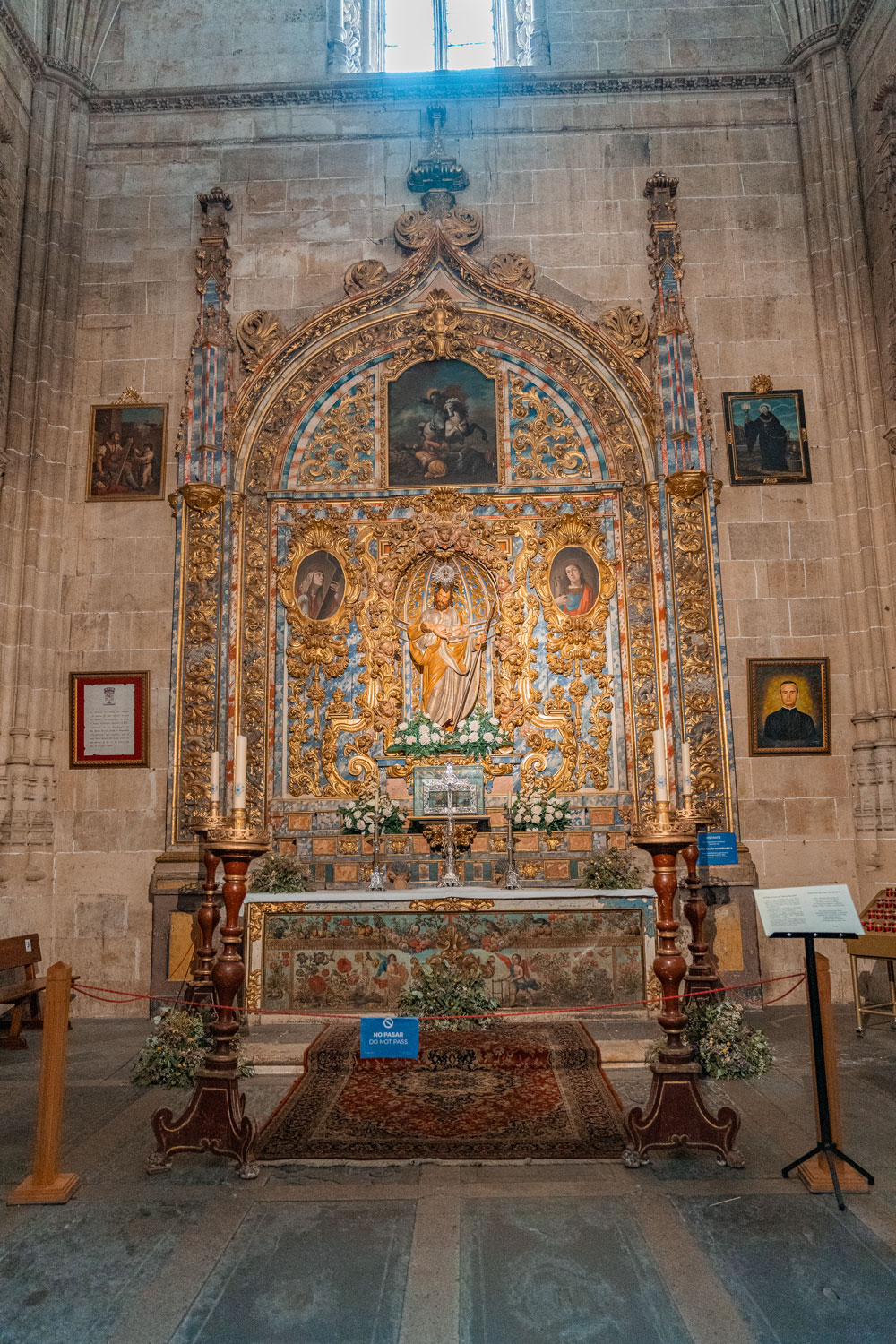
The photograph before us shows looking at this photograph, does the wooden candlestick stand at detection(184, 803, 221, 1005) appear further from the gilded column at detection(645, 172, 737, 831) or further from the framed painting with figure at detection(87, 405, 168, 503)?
the framed painting with figure at detection(87, 405, 168, 503)

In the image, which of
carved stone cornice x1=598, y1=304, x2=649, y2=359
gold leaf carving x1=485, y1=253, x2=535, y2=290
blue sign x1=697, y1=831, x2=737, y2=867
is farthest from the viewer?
gold leaf carving x1=485, y1=253, x2=535, y2=290

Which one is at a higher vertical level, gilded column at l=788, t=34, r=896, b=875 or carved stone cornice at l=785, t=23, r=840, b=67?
carved stone cornice at l=785, t=23, r=840, b=67

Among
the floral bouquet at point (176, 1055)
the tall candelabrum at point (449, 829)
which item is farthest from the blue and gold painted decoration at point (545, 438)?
the floral bouquet at point (176, 1055)

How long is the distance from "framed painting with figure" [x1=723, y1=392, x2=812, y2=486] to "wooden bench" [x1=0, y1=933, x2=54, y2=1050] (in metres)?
9.52

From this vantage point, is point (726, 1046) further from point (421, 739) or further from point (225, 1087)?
point (421, 739)

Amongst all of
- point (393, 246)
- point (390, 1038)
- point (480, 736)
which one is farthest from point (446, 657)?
point (390, 1038)

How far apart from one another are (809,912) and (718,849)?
5.23 meters

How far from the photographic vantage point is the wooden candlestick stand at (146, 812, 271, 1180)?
18.0ft

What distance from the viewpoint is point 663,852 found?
19.2 ft

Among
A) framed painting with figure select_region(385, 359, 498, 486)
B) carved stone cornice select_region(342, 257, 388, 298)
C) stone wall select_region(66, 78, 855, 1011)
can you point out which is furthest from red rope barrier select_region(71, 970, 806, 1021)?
carved stone cornice select_region(342, 257, 388, 298)

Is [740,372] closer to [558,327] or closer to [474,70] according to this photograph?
[558,327]

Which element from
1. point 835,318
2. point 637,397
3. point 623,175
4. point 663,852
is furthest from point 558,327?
point 663,852

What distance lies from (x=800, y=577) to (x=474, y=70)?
26.7 ft

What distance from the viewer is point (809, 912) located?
5121 millimetres
